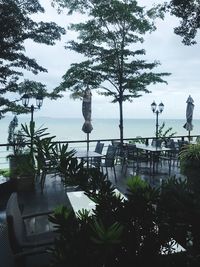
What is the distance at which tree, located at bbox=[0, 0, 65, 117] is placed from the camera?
7891mm

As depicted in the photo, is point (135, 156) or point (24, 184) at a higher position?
point (135, 156)

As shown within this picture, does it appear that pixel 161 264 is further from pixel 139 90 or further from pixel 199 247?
pixel 139 90

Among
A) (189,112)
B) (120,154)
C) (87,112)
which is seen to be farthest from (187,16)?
(120,154)

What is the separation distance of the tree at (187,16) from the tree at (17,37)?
359 centimetres

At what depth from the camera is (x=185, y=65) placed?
13.6 metres

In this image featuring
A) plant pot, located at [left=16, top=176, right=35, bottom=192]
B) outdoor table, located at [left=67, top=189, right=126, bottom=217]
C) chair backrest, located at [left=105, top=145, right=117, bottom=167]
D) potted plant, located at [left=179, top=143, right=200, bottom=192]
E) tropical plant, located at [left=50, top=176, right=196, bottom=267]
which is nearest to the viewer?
tropical plant, located at [left=50, top=176, right=196, bottom=267]

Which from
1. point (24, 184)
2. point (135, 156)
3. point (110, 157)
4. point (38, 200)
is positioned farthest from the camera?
point (135, 156)

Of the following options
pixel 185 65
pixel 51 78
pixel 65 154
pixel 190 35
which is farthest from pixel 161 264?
pixel 185 65

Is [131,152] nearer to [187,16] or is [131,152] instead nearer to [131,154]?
[131,154]

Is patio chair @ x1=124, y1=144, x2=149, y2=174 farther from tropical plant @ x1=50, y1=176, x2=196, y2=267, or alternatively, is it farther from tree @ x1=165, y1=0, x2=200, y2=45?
tropical plant @ x1=50, y1=176, x2=196, y2=267

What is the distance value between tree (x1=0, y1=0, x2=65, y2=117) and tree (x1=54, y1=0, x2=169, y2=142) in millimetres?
2340

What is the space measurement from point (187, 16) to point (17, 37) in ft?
16.1

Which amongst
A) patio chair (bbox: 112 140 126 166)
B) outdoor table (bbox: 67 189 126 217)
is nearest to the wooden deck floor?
outdoor table (bbox: 67 189 126 217)

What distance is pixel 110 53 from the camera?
11.1 metres
